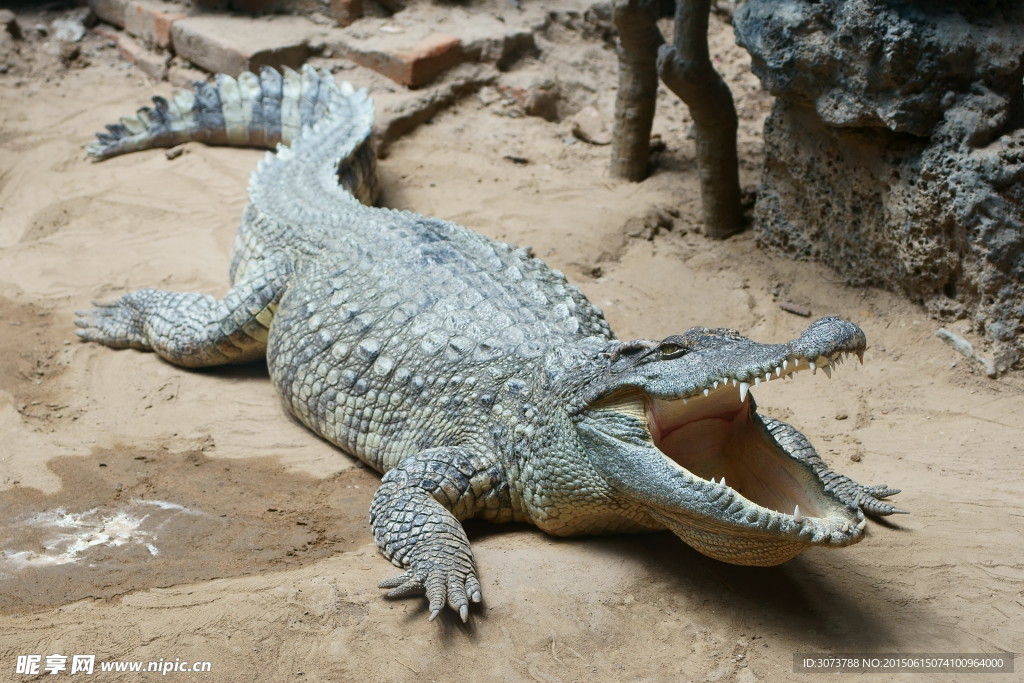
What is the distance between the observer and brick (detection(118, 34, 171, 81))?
811 centimetres

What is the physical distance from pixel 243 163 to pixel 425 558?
4.56 m

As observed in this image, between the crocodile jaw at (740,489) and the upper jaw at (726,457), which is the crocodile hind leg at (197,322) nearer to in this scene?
the upper jaw at (726,457)

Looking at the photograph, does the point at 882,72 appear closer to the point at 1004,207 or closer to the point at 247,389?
the point at 1004,207

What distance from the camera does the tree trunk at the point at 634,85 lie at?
595 centimetres

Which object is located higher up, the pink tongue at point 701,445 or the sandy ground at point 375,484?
the pink tongue at point 701,445

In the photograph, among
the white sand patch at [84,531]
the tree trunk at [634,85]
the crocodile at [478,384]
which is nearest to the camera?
the crocodile at [478,384]

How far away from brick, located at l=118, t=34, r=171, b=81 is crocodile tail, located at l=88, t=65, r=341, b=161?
1331 mm

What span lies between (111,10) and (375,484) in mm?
6823

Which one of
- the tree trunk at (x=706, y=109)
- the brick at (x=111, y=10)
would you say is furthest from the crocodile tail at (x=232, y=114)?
the tree trunk at (x=706, y=109)

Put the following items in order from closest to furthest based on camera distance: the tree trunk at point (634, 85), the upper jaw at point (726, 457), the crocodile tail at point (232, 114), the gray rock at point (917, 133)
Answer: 1. the upper jaw at point (726, 457)
2. the gray rock at point (917, 133)
3. the tree trunk at point (634, 85)
4. the crocodile tail at point (232, 114)

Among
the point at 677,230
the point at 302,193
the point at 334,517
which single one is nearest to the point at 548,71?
the point at 677,230

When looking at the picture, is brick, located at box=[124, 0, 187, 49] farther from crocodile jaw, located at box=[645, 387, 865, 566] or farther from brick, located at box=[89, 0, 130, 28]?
crocodile jaw, located at box=[645, 387, 865, 566]

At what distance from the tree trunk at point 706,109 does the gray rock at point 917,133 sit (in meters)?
0.40

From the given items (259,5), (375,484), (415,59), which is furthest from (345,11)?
(375,484)
